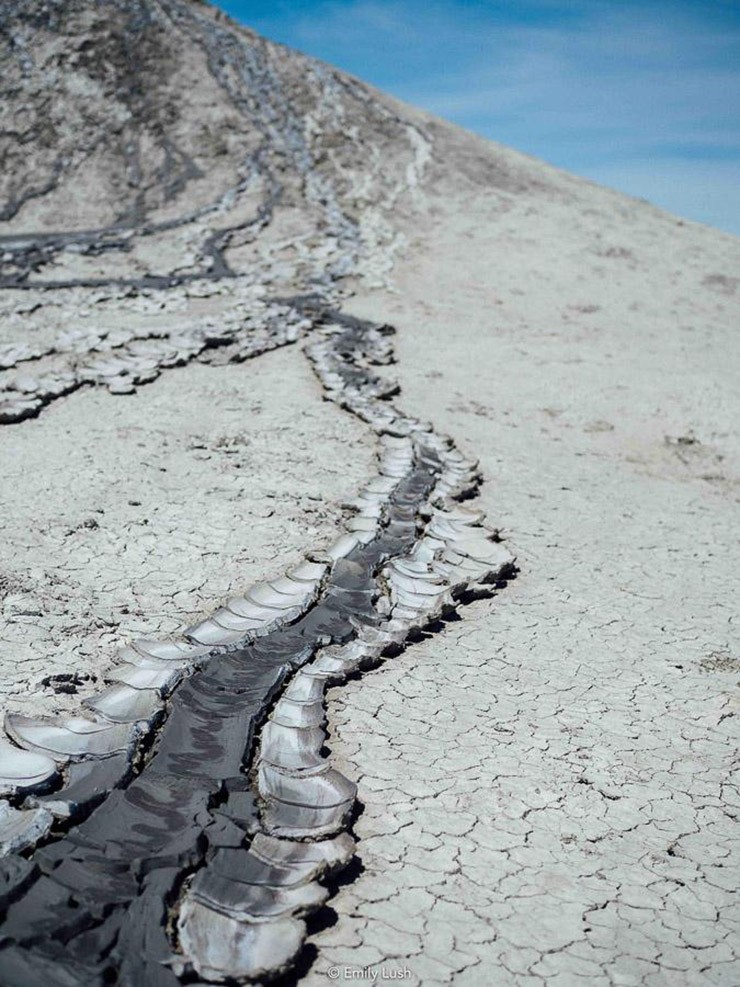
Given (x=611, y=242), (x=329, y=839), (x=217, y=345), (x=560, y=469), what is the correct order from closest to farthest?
(x=329, y=839) < (x=560, y=469) < (x=217, y=345) < (x=611, y=242)

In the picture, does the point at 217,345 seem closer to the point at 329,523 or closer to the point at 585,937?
the point at 329,523

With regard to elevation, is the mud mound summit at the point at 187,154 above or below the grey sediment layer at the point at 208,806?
above

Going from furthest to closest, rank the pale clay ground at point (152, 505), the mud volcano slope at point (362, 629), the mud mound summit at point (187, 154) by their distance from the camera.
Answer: the mud mound summit at point (187, 154) → the pale clay ground at point (152, 505) → the mud volcano slope at point (362, 629)

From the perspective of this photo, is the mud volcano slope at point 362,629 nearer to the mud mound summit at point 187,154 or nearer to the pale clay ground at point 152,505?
the pale clay ground at point 152,505

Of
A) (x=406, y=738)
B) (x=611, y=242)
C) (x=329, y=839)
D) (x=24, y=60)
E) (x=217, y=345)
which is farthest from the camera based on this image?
(x=24, y=60)

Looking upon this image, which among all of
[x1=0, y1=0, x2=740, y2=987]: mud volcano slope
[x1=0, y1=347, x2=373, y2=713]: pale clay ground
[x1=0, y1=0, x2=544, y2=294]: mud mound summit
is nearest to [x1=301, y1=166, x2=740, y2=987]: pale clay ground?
[x1=0, y1=0, x2=740, y2=987]: mud volcano slope

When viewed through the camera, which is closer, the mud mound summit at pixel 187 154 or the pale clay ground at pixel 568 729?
the pale clay ground at pixel 568 729

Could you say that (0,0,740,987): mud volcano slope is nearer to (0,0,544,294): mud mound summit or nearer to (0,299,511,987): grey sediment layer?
(0,299,511,987): grey sediment layer

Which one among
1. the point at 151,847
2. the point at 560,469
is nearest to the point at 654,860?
the point at 151,847

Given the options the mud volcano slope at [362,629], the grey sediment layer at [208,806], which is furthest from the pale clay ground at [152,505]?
the grey sediment layer at [208,806]
